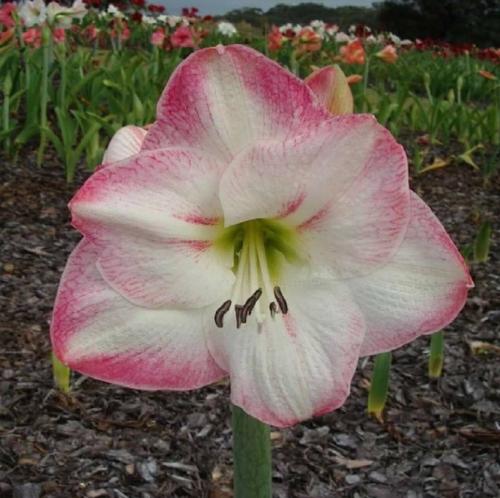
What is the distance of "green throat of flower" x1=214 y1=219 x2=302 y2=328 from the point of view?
728mm

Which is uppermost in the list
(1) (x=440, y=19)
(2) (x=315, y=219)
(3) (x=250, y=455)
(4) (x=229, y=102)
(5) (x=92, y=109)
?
(4) (x=229, y=102)

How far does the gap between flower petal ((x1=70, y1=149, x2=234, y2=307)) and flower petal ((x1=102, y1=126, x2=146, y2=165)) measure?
5 cm

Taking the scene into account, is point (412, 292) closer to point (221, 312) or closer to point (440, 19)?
point (221, 312)

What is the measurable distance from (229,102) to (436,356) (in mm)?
1652

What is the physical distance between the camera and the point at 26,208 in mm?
3510

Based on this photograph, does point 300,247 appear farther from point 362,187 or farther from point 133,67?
point 133,67

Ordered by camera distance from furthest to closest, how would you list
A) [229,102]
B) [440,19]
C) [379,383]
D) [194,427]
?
1. [440,19]
2. [194,427]
3. [379,383]
4. [229,102]

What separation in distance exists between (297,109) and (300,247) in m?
0.15

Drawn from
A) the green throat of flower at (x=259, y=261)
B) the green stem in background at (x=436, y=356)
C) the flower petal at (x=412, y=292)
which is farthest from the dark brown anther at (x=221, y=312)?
the green stem in background at (x=436, y=356)

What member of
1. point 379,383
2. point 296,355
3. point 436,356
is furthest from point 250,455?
point 436,356

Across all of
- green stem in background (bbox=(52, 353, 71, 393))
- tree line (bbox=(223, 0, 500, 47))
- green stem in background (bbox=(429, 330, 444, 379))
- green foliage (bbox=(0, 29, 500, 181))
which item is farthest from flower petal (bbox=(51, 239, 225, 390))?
tree line (bbox=(223, 0, 500, 47))

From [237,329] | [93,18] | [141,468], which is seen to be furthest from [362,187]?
[93,18]

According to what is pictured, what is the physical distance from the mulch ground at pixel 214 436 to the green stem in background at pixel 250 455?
0.94 meters

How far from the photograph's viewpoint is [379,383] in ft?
6.13
